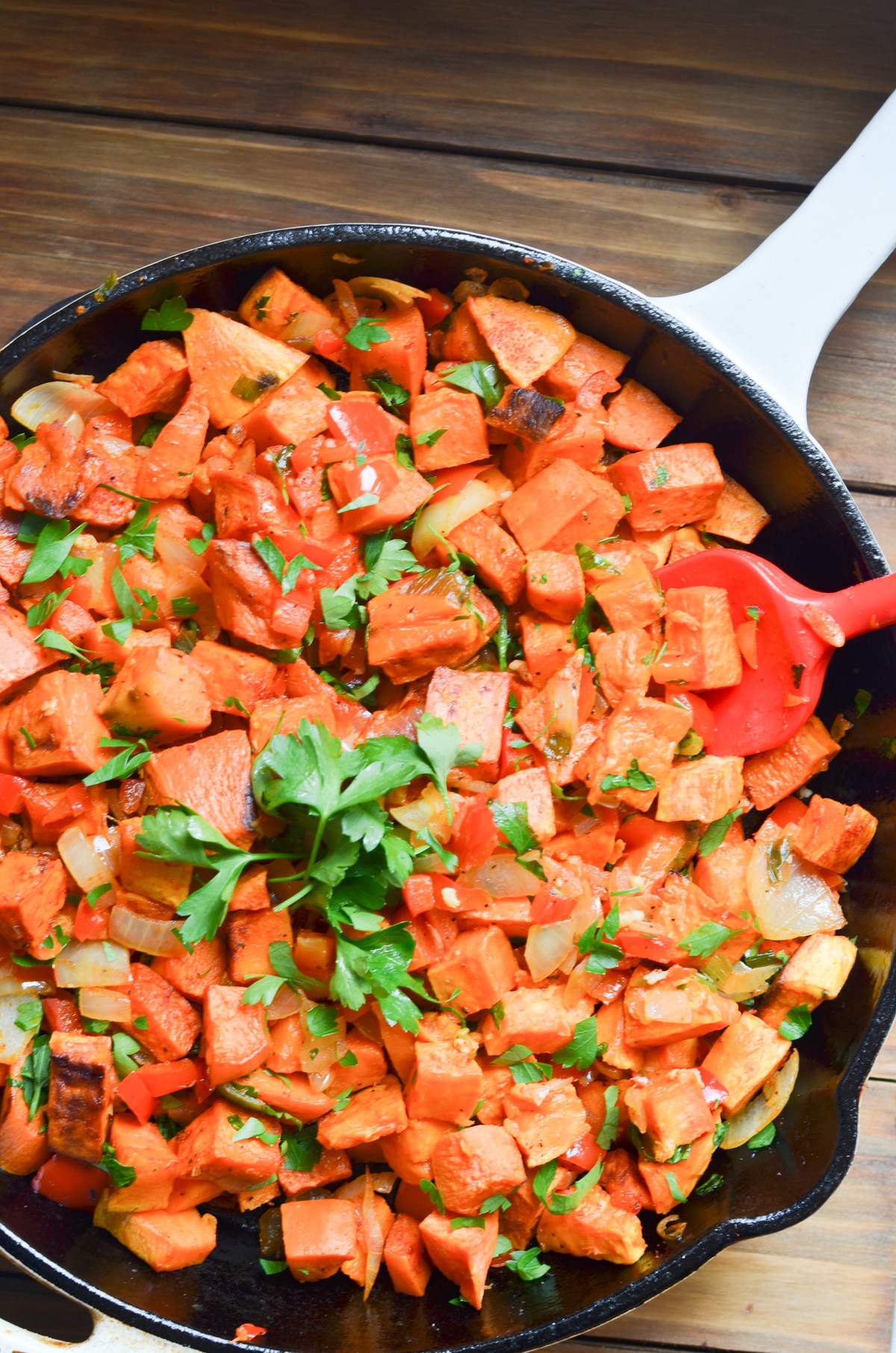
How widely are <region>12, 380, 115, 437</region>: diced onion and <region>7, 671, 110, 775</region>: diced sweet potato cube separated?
631mm

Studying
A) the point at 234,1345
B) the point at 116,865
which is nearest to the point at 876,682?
the point at 116,865

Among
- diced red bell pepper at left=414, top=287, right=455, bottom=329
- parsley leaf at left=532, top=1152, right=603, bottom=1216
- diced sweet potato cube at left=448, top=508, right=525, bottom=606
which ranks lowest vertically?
parsley leaf at left=532, top=1152, right=603, bottom=1216

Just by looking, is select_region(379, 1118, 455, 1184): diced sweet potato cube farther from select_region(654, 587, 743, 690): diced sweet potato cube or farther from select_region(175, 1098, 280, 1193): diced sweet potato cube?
select_region(654, 587, 743, 690): diced sweet potato cube

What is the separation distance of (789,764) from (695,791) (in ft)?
1.03

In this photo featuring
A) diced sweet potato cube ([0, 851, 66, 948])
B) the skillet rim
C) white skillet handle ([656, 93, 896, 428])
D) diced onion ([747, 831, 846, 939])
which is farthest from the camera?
diced onion ([747, 831, 846, 939])

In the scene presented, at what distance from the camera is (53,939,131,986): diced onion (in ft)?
7.54

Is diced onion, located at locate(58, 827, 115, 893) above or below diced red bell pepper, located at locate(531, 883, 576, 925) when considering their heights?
below

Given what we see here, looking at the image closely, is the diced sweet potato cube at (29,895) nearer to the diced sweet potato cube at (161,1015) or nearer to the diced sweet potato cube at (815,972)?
the diced sweet potato cube at (161,1015)

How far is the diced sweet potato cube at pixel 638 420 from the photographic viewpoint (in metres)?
2.55

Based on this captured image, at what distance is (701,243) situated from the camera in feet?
9.00

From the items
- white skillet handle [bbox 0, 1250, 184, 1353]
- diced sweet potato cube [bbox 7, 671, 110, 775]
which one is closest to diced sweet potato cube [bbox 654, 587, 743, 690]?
diced sweet potato cube [bbox 7, 671, 110, 775]

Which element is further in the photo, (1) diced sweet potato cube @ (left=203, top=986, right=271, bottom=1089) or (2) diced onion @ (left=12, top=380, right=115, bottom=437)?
(2) diced onion @ (left=12, top=380, right=115, bottom=437)

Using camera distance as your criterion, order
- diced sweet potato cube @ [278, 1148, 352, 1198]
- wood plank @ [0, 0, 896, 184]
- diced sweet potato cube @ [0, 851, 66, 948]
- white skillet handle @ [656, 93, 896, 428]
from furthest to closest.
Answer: wood plank @ [0, 0, 896, 184] → diced sweet potato cube @ [278, 1148, 352, 1198] → white skillet handle @ [656, 93, 896, 428] → diced sweet potato cube @ [0, 851, 66, 948]

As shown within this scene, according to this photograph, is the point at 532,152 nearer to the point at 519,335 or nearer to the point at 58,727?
the point at 519,335
